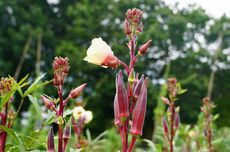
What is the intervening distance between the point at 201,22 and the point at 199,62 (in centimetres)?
343

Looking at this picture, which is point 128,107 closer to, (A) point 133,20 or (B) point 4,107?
(A) point 133,20

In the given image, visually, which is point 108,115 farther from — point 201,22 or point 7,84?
point 7,84

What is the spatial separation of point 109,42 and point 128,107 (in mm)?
28527

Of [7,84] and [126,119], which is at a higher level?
[7,84]

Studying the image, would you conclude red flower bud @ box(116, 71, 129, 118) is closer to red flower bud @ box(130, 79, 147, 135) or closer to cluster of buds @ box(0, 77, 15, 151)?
red flower bud @ box(130, 79, 147, 135)

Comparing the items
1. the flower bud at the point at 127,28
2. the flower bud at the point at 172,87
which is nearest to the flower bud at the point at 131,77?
the flower bud at the point at 127,28

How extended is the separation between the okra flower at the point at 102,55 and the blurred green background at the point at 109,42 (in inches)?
921

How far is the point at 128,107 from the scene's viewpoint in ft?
3.61

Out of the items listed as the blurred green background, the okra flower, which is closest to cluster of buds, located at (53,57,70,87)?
the okra flower

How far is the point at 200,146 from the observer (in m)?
3.27

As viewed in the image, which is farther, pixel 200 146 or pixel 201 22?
pixel 201 22

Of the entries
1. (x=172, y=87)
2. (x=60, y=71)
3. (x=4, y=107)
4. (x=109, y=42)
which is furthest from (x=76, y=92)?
(x=109, y=42)

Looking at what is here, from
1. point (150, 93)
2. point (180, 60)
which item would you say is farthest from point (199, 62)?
point (150, 93)

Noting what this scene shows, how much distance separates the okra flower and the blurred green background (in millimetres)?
23388
